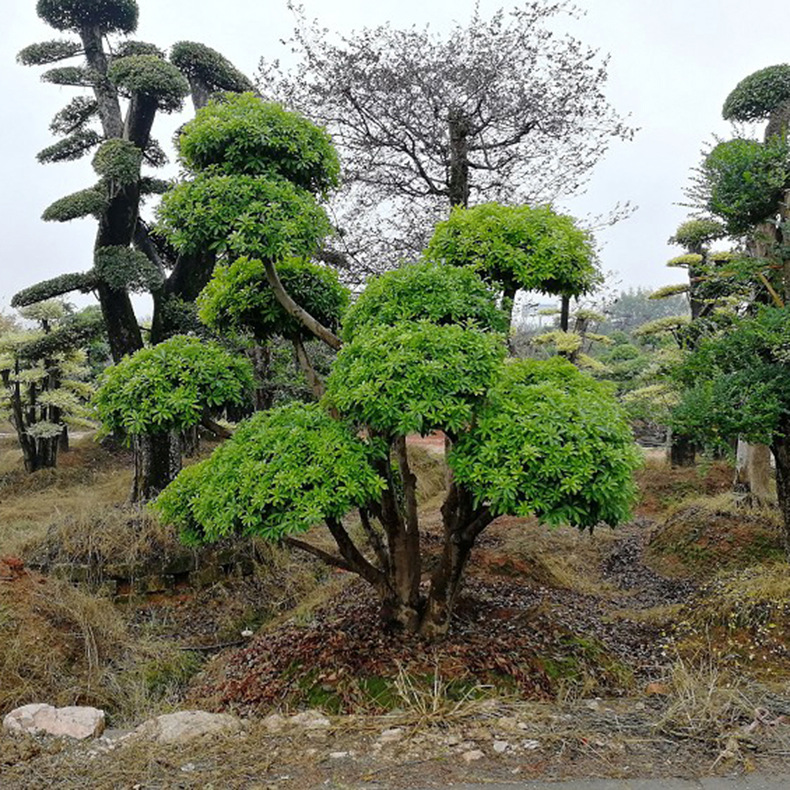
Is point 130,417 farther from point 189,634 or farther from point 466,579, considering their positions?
point 466,579

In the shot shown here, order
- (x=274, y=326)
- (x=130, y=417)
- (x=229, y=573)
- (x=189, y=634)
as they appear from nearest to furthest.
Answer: (x=130, y=417), (x=274, y=326), (x=189, y=634), (x=229, y=573)

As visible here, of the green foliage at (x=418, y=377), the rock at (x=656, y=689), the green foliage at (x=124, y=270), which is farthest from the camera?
the green foliage at (x=124, y=270)

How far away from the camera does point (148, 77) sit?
7828 millimetres

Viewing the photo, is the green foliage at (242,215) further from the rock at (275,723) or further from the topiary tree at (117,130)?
the topiary tree at (117,130)

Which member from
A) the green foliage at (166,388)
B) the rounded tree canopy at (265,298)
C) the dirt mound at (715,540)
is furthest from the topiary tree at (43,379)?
the dirt mound at (715,540)

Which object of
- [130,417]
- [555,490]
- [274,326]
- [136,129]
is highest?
[136,129]

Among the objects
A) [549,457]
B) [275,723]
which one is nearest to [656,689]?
[549,457]

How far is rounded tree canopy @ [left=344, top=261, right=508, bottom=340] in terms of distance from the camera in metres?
3.46

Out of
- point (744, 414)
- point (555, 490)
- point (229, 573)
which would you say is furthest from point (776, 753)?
point (229, 573)

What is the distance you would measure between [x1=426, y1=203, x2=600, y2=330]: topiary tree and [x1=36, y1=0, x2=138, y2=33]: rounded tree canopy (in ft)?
27.2

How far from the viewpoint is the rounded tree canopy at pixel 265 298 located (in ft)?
13.9

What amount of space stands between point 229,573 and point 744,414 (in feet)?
16.2

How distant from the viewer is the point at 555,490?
118 inches

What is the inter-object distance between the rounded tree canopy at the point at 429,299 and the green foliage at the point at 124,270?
18.1 ft
